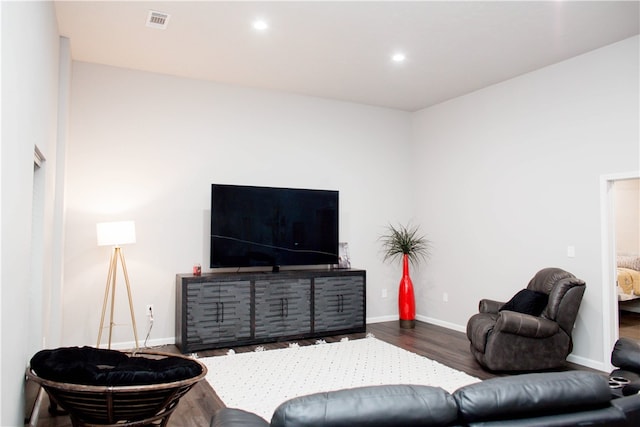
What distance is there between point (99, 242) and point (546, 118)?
4.87m

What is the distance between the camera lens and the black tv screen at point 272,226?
206 inches

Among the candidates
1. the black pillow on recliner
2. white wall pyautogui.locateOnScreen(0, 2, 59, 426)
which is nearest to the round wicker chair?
white wall pyautogui.locateOnScreen(0, 2, 59, 426)

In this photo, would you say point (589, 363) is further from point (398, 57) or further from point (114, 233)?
point (114, 233)

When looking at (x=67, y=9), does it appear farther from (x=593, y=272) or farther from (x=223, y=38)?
(x=593, y=272)

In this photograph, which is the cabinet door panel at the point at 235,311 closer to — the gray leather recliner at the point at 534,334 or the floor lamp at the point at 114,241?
the floor lamp at the point at 114,241

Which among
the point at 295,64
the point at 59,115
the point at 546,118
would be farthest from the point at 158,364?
the point at 546,118

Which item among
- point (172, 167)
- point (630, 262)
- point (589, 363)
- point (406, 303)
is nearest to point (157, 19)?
point (172, 167)

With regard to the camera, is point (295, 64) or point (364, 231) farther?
point (364, 231)

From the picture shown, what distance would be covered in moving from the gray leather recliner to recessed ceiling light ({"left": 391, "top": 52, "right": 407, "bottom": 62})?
269 centimetres

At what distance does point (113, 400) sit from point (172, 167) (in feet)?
11.2

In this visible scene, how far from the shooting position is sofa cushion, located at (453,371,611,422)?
4.69 feet

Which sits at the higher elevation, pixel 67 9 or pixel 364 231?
pixel 67 9

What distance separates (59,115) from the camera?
4.19 meters

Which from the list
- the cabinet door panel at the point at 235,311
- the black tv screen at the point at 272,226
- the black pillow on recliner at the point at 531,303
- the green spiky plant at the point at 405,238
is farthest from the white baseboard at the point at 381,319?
the black pillow on recliner at the point at 531,303
